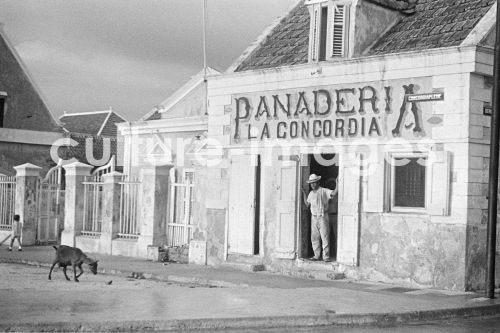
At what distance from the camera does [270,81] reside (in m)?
17.3

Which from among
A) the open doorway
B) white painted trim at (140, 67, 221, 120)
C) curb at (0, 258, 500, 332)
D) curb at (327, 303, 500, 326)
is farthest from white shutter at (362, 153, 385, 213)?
white painted trim at (140, 67, 221, 120)

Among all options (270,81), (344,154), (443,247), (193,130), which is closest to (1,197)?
(193,130)

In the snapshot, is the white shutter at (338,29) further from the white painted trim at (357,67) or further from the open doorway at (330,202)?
the open doorway at (330,202)

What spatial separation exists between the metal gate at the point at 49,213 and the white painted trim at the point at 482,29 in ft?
47.8

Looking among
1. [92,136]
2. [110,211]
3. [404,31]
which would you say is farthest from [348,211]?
[92,136]

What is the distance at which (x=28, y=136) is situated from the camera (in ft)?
117

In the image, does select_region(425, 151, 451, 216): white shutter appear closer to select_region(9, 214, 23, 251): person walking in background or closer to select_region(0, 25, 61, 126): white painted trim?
select_region(9, 214, 23, 251): person walking in background

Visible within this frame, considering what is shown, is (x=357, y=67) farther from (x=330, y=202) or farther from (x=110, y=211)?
(x=110, y=211)

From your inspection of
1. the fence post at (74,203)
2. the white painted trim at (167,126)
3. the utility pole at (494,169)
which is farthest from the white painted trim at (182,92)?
the utility pole at (494,169)

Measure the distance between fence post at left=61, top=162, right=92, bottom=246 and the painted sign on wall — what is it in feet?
21.8

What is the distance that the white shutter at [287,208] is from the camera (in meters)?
16.9

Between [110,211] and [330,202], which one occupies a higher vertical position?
[330,202]

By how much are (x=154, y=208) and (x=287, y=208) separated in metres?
4.55

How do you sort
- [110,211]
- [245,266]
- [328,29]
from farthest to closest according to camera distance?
[110,211]
[245,266]
[328,29]
